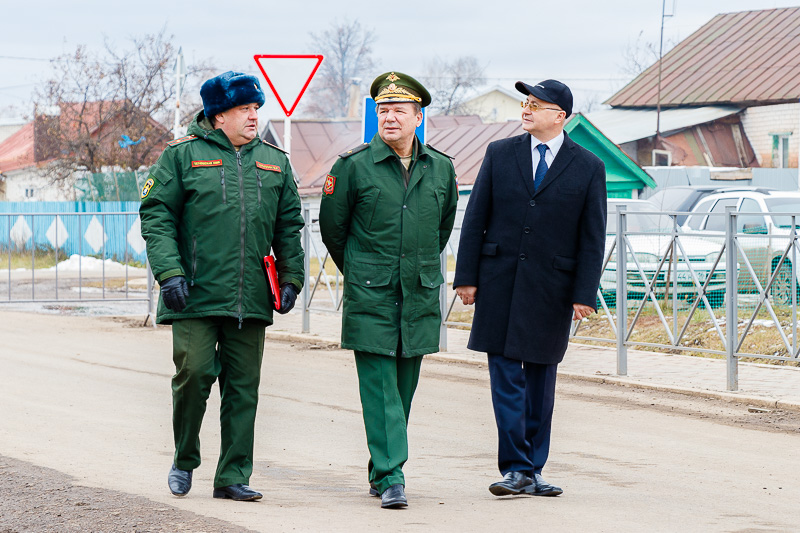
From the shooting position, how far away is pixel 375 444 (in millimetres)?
5648

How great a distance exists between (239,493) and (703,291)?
6.02 m

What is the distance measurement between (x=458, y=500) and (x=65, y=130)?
36.2 m

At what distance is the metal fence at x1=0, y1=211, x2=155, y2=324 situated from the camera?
56.5 feet

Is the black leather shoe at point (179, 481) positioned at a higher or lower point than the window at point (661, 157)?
lower

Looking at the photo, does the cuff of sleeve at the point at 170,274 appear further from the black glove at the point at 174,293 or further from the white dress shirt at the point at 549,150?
the white dress shirt at the point at 549,150

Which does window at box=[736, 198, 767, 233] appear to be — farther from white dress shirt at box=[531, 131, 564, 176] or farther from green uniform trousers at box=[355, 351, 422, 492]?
→ green uniform trousers at box=[355, 351, 422, 492]

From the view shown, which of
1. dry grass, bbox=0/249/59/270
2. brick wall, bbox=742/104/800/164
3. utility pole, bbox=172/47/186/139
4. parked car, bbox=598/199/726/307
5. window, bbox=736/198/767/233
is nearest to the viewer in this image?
window, bbox=736/198/767/233

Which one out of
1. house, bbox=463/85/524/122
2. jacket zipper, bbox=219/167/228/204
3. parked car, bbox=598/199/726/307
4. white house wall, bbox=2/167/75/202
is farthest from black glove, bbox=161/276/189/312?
house, bbox=463/85/524/122

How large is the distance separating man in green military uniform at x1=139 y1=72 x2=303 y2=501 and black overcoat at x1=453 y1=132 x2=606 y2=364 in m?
0.95

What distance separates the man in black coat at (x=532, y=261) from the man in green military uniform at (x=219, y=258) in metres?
0.97

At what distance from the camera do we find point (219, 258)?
554 cm

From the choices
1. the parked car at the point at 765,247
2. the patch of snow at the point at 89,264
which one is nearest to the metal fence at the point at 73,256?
the patch of snow at the point at 89,264

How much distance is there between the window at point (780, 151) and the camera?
3816 cm

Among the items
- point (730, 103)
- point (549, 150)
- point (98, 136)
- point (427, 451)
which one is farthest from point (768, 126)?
point (549, 150)
